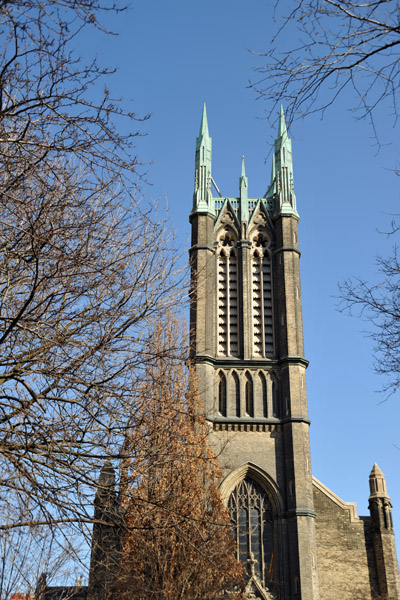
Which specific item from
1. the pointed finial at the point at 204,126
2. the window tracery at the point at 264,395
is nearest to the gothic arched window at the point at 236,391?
the window tracery at the point at 264,395

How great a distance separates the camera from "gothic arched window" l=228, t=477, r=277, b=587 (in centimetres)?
2762

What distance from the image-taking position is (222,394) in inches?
1216

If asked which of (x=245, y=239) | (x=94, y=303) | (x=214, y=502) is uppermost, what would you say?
(x=245, y=239)

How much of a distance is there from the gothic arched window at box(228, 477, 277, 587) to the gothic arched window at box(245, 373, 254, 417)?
2.76 metres

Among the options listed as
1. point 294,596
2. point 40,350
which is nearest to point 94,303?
point 40,350

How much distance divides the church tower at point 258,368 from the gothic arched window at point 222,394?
0.14 feet

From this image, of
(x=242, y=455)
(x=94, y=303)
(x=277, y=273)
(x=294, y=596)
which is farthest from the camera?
(x=277, y=273)

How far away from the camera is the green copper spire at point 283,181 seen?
1358 inches

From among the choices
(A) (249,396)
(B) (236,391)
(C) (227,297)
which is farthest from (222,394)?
(C) (227,297)

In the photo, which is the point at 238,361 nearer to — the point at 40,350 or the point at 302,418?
the point at 302,418

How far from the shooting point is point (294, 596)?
26.7m

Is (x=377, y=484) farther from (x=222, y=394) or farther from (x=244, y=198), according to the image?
(x=244, y=198)

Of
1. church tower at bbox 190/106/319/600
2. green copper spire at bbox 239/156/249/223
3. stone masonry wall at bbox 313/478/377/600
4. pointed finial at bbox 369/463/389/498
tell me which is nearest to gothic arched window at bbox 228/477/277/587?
church tower at bbox 190/106/319/600

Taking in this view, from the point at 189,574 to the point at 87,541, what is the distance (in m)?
10.6
